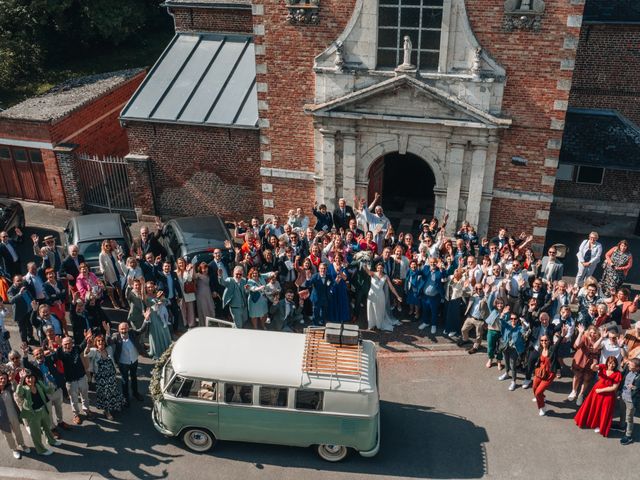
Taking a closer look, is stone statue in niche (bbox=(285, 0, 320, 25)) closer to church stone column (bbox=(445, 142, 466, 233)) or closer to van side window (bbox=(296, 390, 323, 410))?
church stone column (bbox=(445, 142, 466, 233))

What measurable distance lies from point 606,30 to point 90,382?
53.4ft

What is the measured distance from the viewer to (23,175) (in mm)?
21703

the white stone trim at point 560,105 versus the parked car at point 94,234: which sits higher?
the white stone trim at point 560,105

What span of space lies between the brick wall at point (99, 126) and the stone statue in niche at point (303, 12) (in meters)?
8.93

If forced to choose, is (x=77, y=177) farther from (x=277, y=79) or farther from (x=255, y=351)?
(x=255, y=351)

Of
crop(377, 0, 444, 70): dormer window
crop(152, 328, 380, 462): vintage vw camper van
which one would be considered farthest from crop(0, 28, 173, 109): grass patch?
crop(152, 328, 380, 462): vintage vw camper van

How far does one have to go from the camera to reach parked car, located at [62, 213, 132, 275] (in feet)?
53.0

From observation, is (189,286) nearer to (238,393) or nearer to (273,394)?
(238,393)

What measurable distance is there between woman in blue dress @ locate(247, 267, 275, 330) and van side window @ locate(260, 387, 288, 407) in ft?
11.3

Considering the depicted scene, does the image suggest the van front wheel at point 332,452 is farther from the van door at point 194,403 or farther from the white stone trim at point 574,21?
the white stone trim at point 574,21

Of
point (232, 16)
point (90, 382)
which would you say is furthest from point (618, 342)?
point (232, 16)

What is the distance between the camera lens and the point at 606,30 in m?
18.6

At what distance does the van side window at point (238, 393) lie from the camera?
10.8 metres

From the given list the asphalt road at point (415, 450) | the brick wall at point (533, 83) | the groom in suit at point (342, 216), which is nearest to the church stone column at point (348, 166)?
the groom in suit at point (342, 216)
